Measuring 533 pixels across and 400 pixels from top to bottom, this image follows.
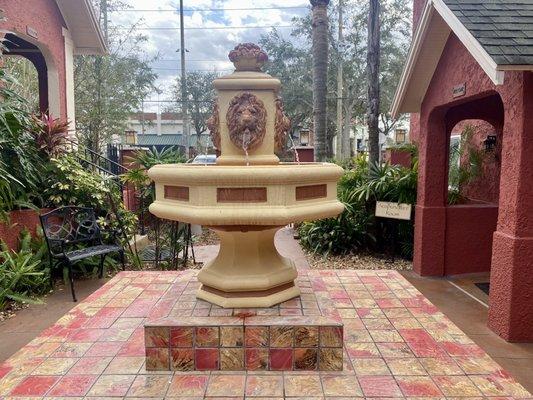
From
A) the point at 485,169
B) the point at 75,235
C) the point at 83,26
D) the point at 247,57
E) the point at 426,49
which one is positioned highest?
the point at 83,26

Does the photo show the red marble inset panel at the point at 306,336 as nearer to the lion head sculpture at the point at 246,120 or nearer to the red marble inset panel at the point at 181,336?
the red marble inset panel at the point at 181,336

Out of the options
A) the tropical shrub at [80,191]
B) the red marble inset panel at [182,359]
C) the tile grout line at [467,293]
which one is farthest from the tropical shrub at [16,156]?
the tile grout line at [467,293]

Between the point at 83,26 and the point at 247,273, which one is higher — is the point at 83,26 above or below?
above

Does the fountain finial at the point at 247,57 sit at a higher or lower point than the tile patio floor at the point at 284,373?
higher

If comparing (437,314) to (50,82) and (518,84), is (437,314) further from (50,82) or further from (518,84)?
(50,82)

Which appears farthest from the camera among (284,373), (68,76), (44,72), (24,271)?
(68,76)

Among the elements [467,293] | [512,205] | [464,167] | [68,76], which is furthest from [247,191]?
[68,76]

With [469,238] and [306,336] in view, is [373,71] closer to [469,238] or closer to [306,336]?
[469,238]

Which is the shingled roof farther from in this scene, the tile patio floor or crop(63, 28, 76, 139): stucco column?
crop(63, 28, 76, 139): stucco column

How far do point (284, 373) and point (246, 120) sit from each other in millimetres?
1973

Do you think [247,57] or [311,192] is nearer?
[311,192]

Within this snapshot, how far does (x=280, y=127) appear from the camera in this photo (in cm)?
384

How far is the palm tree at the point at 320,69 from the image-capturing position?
9148mm

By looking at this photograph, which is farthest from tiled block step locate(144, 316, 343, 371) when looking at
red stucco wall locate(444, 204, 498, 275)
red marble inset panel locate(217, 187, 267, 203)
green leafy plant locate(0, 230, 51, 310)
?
red stucco wall locate(444, 204, 498, 275)
